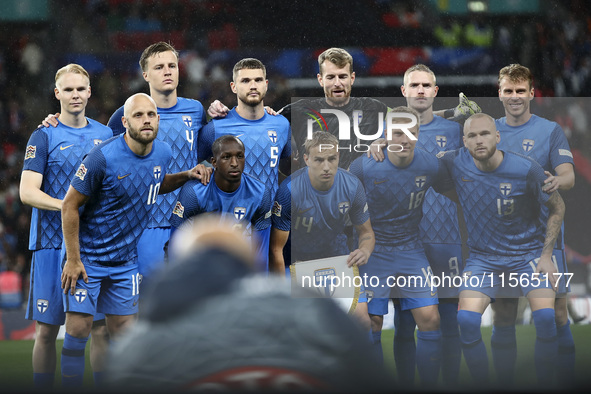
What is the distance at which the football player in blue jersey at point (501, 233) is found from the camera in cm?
413

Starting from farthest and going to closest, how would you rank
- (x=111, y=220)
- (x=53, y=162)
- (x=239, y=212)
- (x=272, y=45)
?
(x=272, y=45)
(x=53, y=162)
(x=239, y=212)
(x=111, y=220)

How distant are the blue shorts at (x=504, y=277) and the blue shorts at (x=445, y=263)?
0.21 feet

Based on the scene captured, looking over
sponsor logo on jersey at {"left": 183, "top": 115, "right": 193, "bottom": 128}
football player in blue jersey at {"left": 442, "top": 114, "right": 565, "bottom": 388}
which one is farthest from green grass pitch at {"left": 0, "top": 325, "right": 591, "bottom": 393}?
sponsor logo on jersey at {"left": 183, "top": 115, "right": 193, "bottom": 128}

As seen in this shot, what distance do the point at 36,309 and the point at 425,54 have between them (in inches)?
260

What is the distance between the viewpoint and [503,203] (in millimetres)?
4199

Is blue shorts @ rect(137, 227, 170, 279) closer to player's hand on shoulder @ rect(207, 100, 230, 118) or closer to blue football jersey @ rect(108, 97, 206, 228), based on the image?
blue football jersey @ rect(108, 97, 206, 228)

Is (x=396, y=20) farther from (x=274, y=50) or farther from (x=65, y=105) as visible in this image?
(x=65, y=105)

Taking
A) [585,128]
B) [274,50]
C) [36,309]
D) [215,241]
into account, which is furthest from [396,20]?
[215,241]

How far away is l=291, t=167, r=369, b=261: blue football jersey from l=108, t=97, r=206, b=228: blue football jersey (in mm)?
612

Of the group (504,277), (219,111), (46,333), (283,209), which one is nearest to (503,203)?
(504,277)

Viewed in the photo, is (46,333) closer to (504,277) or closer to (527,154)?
(504,277)

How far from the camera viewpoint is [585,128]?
23.5 ft

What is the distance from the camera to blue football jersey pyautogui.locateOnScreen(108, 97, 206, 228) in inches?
163

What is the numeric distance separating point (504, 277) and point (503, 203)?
0.42 m
